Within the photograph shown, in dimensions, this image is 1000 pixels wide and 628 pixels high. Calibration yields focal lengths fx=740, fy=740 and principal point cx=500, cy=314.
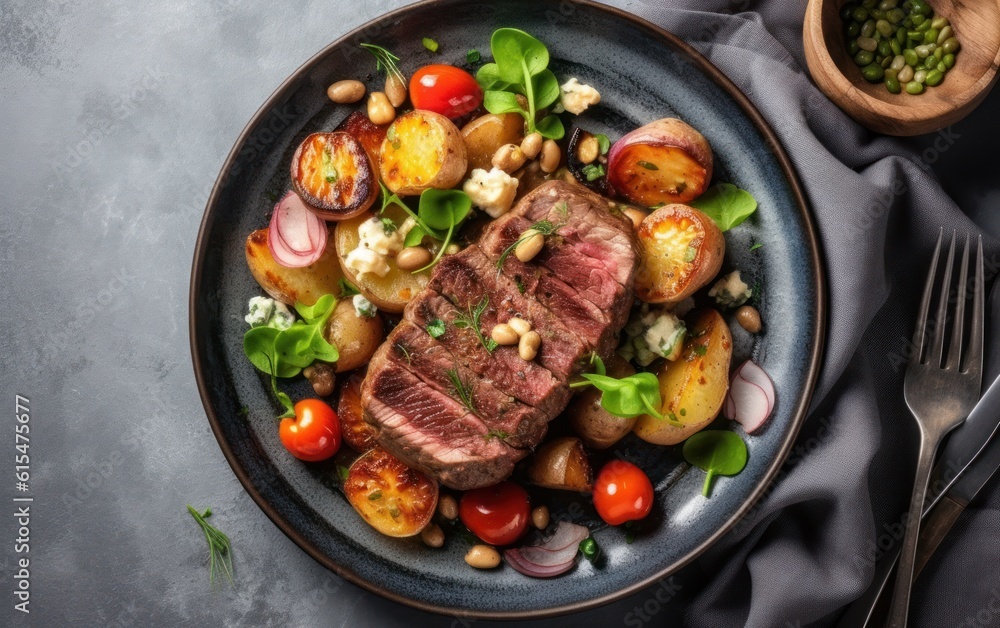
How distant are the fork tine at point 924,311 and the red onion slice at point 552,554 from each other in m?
1.88

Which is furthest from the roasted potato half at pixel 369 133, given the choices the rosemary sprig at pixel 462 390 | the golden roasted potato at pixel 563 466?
the golden roasted potato at pixel 563 466

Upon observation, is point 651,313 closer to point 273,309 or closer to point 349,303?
point 349,303

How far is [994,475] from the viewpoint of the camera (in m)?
3.67

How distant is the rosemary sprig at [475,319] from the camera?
10.7 feet

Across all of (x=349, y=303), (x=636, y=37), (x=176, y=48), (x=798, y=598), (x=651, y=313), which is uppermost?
(x=176, y=48)

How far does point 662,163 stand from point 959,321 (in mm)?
1670

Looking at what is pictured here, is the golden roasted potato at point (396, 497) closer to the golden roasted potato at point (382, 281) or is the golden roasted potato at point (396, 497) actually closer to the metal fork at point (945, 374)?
the golden roasted potato at point (382, 281)

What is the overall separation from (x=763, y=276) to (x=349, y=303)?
2.03 metres

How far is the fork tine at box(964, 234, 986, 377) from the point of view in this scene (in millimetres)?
3596

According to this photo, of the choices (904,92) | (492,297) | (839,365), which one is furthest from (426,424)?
(904,92)

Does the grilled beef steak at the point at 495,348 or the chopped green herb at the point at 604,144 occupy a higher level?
the chopped green herb at the point at 604,144

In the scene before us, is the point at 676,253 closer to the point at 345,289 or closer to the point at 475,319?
the point at 475,319

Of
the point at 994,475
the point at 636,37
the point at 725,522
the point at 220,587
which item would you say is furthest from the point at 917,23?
the point at 220,587

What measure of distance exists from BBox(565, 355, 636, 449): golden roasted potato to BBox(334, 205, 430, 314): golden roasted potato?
92 cm
